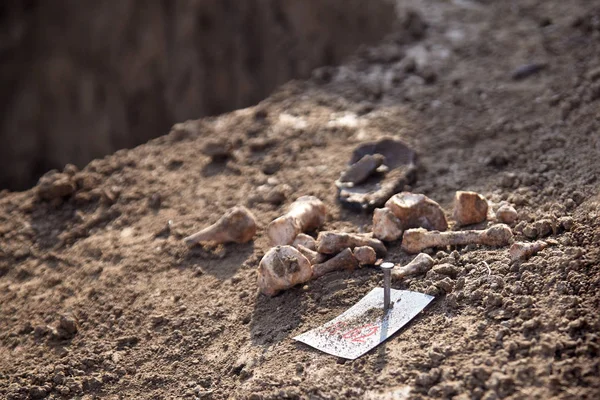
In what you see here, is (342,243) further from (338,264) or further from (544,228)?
(544,228)

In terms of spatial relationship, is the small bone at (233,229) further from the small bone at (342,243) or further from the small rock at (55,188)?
the small rock at (55,188)

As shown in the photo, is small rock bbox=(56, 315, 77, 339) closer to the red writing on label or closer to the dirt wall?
the red writing on label

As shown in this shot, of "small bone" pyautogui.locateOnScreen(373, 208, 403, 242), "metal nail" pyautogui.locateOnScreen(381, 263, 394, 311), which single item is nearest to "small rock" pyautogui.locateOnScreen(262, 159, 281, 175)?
"small bone" pyautogui.locateOnScreen(373, 208, 403, 242)

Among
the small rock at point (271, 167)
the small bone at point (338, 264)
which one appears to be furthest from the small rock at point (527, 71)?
the small bone at point (338, 264)

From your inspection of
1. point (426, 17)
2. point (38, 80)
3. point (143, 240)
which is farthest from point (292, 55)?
point (143, 240)

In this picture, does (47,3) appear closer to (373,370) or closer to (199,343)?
(199,343)

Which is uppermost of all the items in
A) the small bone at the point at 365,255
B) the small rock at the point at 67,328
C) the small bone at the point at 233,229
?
the small bone at the point at 365,255
